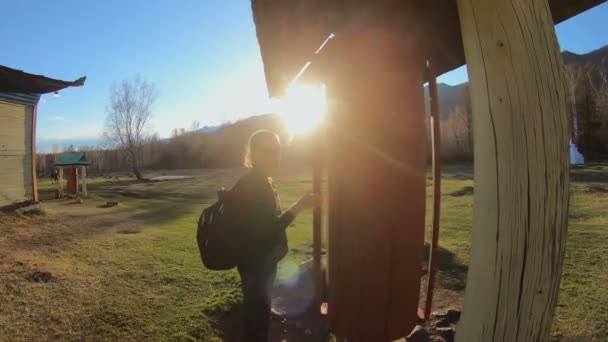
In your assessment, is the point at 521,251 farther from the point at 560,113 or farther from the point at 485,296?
the point at 560,113

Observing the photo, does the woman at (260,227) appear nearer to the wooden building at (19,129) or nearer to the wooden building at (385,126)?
the wooden building at (385,126)

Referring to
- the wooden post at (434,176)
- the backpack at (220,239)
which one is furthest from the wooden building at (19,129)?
the wooden post at (434,176)

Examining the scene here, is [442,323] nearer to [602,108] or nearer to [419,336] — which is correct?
[419,336]

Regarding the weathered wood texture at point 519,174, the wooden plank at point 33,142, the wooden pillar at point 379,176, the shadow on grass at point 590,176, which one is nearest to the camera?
the weathered wood texture at point 519,174

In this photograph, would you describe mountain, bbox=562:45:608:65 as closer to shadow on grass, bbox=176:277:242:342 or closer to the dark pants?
shadow on grass, bbox=176:277:242:342

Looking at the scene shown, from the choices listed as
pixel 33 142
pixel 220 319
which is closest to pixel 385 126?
pixel 220 319

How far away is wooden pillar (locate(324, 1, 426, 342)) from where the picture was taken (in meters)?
1.74

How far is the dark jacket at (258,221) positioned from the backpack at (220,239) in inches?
2.1

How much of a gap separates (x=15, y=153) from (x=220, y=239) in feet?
37.9

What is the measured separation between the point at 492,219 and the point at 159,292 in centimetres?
476

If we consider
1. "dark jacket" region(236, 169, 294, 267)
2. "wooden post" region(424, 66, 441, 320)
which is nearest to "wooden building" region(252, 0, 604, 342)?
"wooden post" region(424, 66, 441, 320)

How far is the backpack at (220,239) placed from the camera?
88.3 inches

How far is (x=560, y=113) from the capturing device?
91cm

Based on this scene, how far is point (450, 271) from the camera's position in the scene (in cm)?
505
